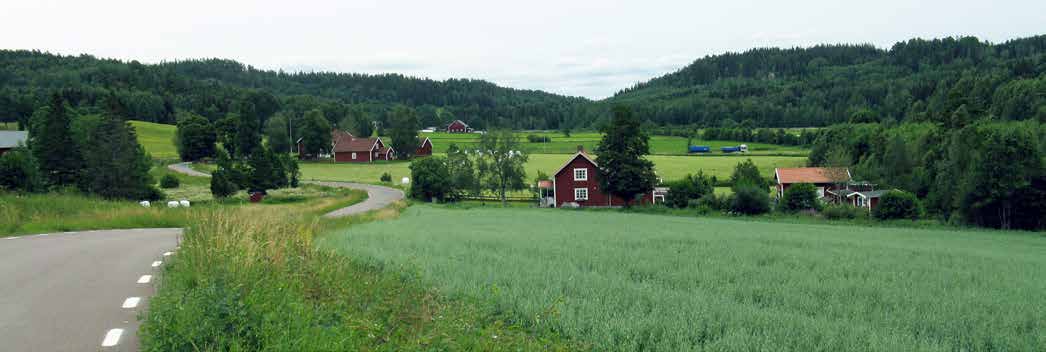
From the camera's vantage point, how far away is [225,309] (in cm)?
609

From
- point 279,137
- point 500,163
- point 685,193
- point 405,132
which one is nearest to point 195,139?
point 279,137

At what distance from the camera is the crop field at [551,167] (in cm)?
8275

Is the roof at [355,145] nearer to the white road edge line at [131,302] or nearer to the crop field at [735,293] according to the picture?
the crop field at [735,293]

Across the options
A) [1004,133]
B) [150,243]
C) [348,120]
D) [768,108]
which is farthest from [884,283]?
[768,108]

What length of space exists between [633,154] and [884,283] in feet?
151

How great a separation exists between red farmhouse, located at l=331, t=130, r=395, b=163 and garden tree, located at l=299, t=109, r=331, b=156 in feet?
6.00

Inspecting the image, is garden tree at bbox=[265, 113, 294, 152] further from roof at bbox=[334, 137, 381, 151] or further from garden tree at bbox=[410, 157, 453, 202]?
garden tree at bbox=[410, 157, 453, 202]

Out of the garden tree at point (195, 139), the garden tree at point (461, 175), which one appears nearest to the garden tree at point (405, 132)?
the garden tree at point (195, 139)

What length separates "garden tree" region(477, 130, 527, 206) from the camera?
65562mm

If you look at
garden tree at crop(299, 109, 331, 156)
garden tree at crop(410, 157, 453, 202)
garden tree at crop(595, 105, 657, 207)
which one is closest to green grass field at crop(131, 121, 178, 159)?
garden tree at crop(299, 109, 331, 156)

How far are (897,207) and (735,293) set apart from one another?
41.4 m

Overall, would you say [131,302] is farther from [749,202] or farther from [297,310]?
[749,202]

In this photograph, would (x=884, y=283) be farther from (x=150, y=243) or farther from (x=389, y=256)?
(x=150, y=243)

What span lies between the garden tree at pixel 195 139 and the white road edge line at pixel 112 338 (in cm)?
10301
